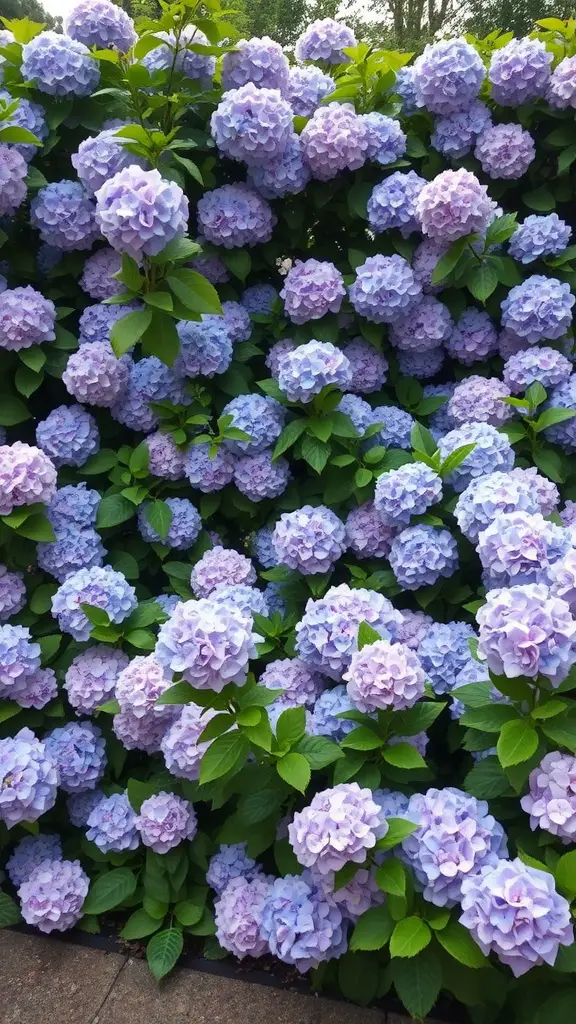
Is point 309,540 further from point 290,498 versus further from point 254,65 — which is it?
point 254,65

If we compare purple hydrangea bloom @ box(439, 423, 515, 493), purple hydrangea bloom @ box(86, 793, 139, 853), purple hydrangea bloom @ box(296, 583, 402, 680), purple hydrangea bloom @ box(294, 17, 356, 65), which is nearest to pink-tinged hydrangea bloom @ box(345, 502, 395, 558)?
purple hydrangea bloom @ box(439, 423, 515, 493)

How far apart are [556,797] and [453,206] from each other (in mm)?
1663

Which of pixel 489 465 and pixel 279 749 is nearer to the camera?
pixel 279 749

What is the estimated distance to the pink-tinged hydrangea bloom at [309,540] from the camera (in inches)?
80.4

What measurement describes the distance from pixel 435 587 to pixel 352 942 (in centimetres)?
94

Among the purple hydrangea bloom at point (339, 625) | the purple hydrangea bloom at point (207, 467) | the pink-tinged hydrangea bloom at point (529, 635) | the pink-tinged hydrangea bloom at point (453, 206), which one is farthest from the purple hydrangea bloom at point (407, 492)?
the pink-tinged hydrangea bloom at point (453, 206)

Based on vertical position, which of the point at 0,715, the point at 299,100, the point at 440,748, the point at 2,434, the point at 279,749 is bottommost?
the point at 440,748

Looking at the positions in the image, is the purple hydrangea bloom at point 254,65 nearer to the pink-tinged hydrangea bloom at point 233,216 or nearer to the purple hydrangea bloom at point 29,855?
the pink-tinged hydrangea bloom at point 233,216

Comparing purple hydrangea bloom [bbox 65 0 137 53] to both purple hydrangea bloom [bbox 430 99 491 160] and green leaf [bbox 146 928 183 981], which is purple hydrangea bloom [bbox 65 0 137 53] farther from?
green leaf [bbox 146 928 183 981]

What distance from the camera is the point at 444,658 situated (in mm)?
1853

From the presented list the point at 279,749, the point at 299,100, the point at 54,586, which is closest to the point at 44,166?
the point at 299,100

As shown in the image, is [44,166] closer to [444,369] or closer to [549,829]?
[444,369]

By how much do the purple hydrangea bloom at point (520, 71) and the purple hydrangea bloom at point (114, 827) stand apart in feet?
8.34

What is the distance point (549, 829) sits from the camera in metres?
1.38
